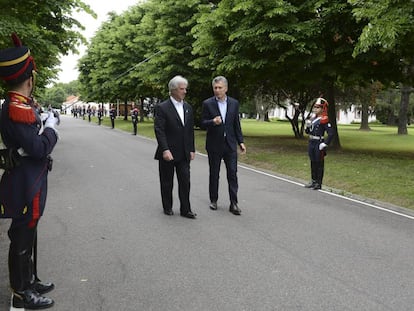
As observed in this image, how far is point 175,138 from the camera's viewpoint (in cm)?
705

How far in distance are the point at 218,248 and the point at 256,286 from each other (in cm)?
124

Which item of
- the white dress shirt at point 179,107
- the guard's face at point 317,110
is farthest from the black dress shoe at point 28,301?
the guard's face at point 317,110

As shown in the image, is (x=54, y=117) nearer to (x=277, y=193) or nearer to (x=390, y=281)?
(x=390, y=281)

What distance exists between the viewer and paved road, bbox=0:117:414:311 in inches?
162

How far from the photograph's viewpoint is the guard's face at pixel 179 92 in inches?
271

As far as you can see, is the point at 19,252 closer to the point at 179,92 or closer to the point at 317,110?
the point at 179,92

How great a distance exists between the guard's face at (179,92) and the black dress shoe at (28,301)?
12.4 ft

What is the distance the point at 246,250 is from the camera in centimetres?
552

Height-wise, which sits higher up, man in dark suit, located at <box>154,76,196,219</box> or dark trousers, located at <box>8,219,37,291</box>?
man in dark suit, located at <box>154,76,196,219</box>

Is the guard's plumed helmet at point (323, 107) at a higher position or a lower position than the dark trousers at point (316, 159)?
higher

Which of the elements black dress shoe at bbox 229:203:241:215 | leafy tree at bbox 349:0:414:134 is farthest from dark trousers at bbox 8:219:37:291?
leafy tree at bbox 349:0:414:134

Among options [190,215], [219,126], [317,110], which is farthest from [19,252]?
[317,110]

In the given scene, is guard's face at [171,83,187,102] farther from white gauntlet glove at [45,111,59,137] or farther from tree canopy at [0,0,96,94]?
tree canopy at [0,0,96,94]

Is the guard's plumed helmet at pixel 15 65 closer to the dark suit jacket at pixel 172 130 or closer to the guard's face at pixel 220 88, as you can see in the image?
the dark suit jacket at pixel 172 130
